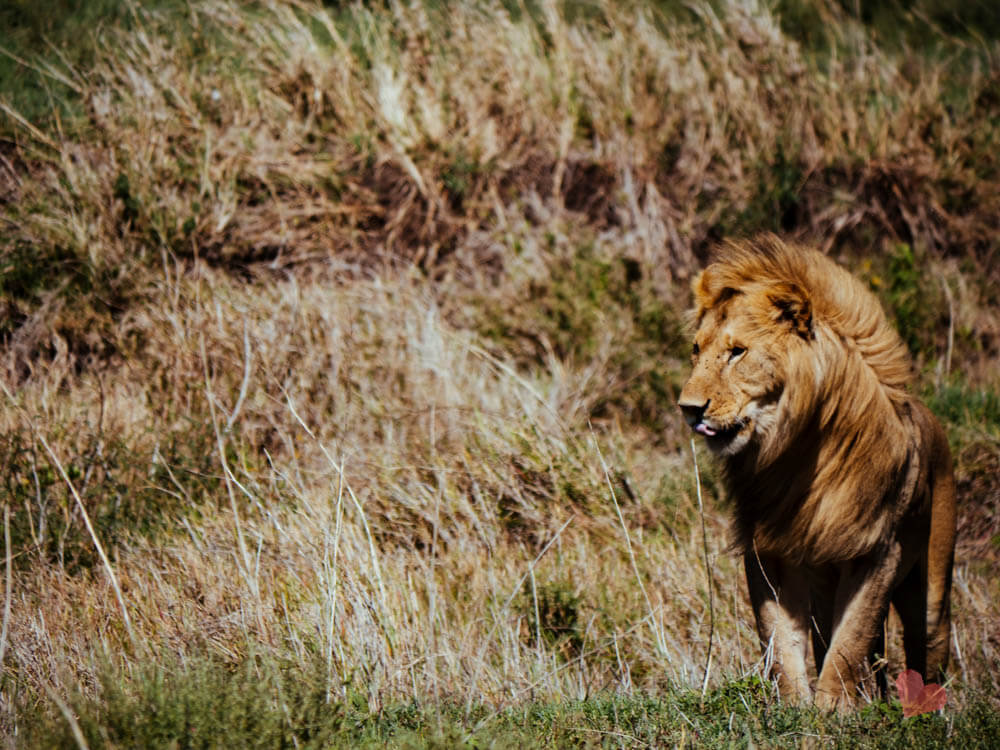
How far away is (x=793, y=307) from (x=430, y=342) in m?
3.09

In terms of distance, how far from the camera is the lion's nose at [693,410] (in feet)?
11.5

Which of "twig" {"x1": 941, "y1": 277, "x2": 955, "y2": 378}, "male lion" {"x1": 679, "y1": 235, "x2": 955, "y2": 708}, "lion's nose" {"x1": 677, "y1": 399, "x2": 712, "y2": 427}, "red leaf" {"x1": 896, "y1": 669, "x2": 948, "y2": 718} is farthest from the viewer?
"twig" {"x1": 941, "y1": 277, "x2": 955, "y2": 378}

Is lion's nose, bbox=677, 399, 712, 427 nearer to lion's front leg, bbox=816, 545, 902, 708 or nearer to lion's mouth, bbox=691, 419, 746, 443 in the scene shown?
lion's mouth, bbox=691, 419, 746, 443

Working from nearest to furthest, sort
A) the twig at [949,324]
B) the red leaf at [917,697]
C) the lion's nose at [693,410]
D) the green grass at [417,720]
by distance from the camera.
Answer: the green grass at [417,720]
the red leaf at [917,697]
the lion's nose at [693,410]
the twig at [949,324]

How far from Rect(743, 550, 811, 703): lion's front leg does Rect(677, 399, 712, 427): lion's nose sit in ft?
2.06

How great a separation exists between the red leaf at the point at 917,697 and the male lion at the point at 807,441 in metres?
0.27

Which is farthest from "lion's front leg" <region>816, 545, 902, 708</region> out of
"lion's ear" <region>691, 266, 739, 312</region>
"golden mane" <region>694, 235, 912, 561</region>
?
"lion's ear" <region>691, 266, 739, 312</region>

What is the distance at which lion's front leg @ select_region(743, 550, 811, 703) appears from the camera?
3713 mm

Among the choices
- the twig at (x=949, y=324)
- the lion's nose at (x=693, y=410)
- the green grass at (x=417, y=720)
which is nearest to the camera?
the green grass at (x=417, y=720)

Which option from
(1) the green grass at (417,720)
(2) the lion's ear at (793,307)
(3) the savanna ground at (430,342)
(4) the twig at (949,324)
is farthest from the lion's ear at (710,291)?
(4) the twig at (949,324)

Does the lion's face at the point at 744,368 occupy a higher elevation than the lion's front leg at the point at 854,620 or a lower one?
higher

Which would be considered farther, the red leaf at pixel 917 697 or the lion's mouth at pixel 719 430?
the lion's mouth at pixel 719 430

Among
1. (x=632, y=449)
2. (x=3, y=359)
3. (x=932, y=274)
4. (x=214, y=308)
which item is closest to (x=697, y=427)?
(x=632, y=449)

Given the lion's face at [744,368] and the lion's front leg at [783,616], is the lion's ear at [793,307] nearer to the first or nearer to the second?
the lion's face at [744,368]
